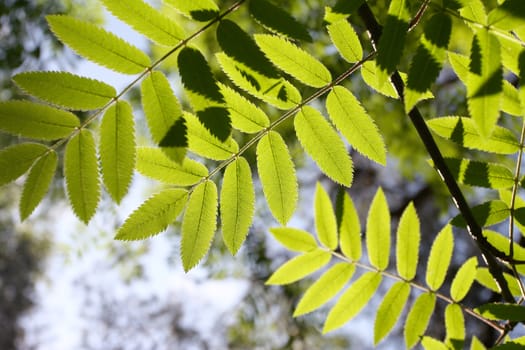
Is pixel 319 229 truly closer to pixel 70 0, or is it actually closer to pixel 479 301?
pixel 70 0

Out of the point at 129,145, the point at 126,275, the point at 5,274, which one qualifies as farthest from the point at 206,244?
the point at 5,274

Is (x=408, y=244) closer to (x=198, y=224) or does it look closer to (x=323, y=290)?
(x=323, y=290)

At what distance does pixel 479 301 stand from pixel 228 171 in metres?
5.45

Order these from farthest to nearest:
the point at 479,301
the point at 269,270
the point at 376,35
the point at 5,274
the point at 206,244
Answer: the point at 5,274 → the point at 479,301 → the point at 269,270 → the point at 206,244 → the point at 376,35

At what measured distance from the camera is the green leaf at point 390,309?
4.46 ft

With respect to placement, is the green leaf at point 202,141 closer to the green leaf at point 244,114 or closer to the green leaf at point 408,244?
the green leaf at point 244,114

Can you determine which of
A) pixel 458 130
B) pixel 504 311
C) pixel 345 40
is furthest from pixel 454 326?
pixel 345 40

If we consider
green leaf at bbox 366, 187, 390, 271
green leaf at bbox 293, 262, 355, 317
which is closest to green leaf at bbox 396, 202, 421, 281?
A: green leaf at bbox 366, 187, 390, 271

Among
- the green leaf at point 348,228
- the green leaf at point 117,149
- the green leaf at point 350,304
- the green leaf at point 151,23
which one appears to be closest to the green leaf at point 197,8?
the green leaf at point 151,23

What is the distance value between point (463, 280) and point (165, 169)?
0.84 metres

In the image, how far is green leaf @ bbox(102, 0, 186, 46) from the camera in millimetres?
996

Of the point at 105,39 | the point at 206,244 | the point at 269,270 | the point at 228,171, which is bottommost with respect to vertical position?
the point at 269,270

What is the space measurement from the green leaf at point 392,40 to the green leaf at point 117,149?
471 mm

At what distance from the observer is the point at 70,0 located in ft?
14.6
